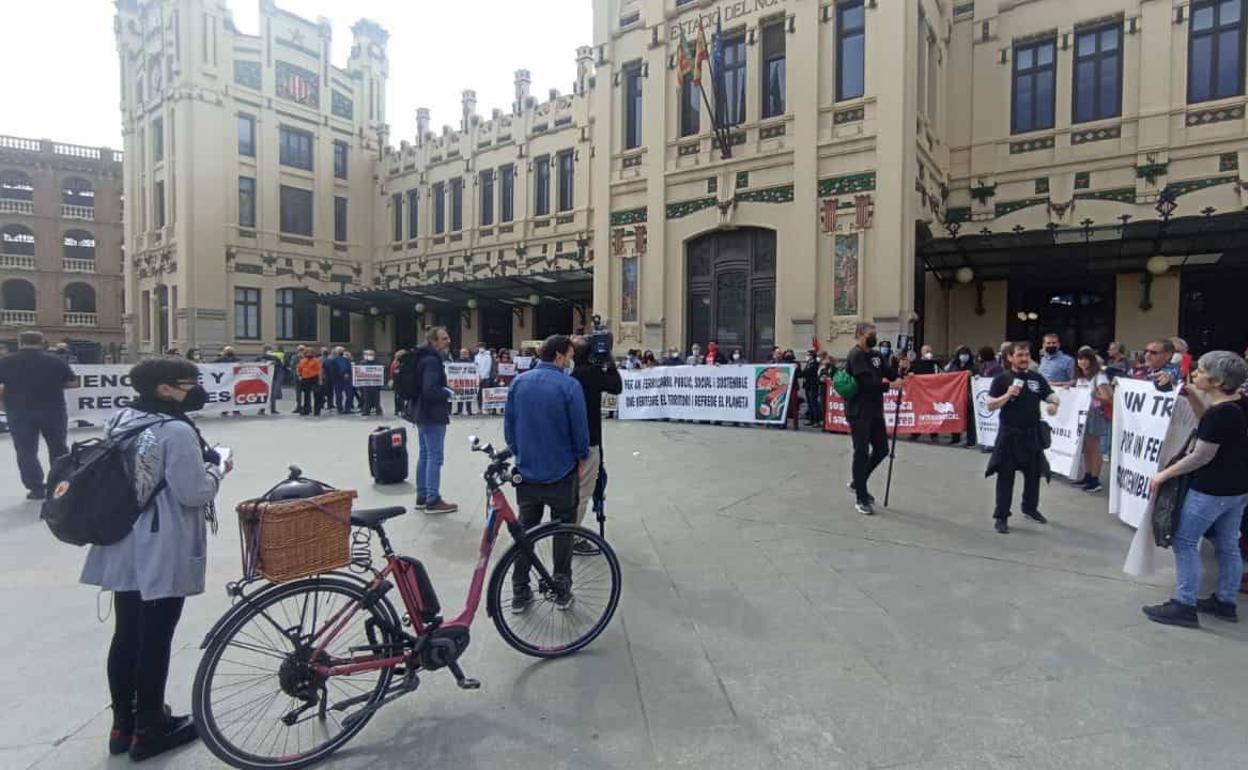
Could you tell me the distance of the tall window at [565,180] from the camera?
26.2 m

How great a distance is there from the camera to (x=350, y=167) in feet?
112

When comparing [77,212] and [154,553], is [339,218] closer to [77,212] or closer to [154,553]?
[77,212]

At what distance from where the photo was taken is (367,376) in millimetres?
17641

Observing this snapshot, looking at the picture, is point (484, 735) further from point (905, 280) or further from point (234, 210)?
point (234, 210)

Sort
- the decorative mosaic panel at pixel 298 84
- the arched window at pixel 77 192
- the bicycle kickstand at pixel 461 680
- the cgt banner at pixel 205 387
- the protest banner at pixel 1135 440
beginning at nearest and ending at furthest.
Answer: the bicycle kickstand at pixel 461 680, the protest banner at pixel 1135 440, the cgt banner at pixel 205 387, the decorative mosaic panel at pixel 298 84, the arched window at pixel 77 192

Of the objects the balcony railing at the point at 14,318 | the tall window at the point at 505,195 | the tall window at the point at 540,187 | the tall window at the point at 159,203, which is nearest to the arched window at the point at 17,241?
the balcony railing at the point at 14,318

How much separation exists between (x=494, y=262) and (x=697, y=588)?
81.7ft

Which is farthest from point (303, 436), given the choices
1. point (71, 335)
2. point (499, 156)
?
point (71, 335)

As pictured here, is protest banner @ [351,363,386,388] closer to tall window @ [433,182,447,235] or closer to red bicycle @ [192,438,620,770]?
tall window @ [433,182,447,235]

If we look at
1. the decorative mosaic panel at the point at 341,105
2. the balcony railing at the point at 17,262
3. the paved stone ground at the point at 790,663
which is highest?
the decorative mosaic panel at the point at 341,105

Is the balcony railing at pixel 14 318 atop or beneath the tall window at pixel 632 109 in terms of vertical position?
beneath

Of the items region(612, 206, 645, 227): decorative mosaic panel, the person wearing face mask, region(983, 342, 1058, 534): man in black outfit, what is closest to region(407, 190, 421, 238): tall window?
region(612, 206, 645, 227): decorative mosaic panel

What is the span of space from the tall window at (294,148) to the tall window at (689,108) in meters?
21.6

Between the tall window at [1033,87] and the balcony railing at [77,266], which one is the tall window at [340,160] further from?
the tall window at [1033,87]
